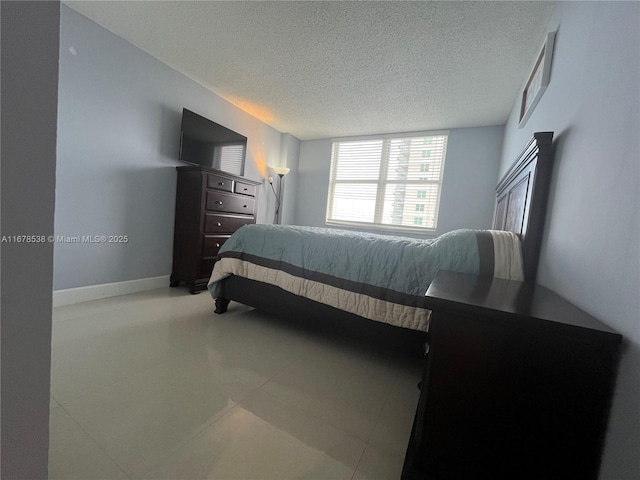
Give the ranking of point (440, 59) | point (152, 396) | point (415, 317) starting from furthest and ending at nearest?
1. point (440, 59)
2. point (415, 317)
3. point (152, 396)

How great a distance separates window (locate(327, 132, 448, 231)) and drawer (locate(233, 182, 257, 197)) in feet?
5.01

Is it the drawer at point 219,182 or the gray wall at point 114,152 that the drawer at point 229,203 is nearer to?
the drawer at point 219,182

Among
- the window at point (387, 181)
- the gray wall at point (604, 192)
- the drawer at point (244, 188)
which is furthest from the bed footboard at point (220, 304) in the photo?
the window at point (387, 181)

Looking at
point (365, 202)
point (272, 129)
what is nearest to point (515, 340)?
point (365, 202)

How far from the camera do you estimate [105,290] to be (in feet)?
7.32

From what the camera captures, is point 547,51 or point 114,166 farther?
point 114,166

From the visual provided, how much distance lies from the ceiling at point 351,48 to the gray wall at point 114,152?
20cm

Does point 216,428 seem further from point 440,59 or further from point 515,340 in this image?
point 440,59

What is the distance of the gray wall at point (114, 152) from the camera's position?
75.7 inches

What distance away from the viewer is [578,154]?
3.10 feet

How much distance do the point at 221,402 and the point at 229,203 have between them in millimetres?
2079

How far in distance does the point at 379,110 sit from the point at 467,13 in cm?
144

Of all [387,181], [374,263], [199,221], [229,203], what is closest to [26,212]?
[374,263]

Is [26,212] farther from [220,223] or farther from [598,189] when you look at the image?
[220,223]
